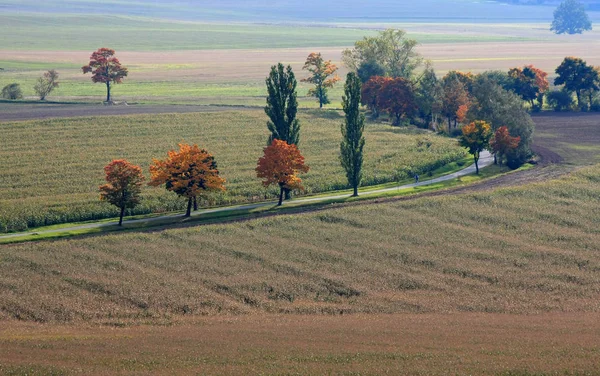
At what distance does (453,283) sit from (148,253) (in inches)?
1165

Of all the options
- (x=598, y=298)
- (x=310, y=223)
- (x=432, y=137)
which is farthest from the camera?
(x=432, y=137)

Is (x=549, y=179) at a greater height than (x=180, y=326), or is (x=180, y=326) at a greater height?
(x=549, y=179)

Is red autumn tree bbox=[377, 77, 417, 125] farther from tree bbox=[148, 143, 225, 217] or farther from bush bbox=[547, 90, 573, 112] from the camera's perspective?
tree bbox=[148, 143, 225, 217]

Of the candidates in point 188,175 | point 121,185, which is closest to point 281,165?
point 188,175

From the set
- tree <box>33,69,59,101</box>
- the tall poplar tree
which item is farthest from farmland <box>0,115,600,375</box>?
tree <box>33,69,59,101</box>

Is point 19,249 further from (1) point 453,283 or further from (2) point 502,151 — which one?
(2) point 502,151

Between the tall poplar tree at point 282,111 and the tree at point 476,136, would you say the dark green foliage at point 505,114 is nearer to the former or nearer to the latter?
the tree at point 476,136

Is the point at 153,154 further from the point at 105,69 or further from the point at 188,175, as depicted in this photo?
the point at 105,69

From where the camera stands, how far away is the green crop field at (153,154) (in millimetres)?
107250

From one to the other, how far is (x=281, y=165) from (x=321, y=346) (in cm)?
4452

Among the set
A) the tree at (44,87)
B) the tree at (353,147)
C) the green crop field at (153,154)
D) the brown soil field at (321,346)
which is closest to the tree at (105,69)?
the tree at (44,87)

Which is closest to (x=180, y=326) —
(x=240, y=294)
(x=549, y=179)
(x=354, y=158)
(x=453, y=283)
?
(x=240, y=294)

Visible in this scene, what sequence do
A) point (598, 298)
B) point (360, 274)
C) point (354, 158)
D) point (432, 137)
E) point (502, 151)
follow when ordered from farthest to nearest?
point (432, 137) < point (502, 151) < point (354, 158) < point (360, 274) < point (598, 298)

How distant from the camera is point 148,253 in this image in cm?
8712
